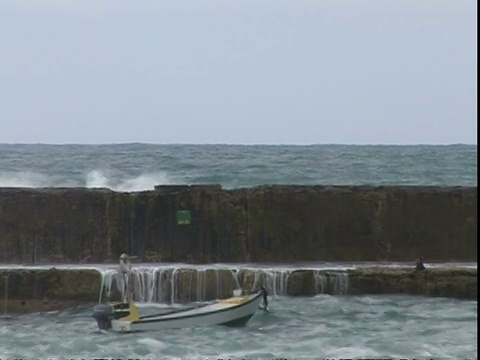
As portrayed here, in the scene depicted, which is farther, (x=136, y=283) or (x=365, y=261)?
(x=365, y=261)

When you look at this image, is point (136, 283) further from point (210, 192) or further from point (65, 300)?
point (210, 192)

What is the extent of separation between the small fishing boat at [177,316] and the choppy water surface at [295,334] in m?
0.13

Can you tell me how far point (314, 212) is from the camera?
19.6 meters

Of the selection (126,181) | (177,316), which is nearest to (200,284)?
(177,316)

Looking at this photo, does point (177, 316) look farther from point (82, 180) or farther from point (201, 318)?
point (82, 180)

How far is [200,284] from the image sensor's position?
706 inches

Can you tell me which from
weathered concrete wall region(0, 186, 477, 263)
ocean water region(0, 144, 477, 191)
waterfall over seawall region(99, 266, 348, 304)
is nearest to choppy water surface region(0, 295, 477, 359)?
waterfall over seawall region(99, 266, 348, 304)

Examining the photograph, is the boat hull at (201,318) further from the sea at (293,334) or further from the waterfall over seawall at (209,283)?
the waterfall over seawall at (209,283)

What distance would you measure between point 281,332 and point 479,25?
733cm

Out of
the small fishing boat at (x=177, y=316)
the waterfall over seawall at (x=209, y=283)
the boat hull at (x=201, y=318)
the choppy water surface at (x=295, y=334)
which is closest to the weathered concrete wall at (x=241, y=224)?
the waterfall over seawall at (x=209, y=283)

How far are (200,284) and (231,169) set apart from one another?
67.1 ft

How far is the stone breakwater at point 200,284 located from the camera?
17.8m

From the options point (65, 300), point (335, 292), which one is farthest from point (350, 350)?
point (65, 300)

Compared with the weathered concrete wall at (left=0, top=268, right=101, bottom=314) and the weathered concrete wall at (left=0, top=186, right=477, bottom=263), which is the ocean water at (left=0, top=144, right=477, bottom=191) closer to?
the weathered concrete wall at (left=0, top=186, right=477, bottom=263)
